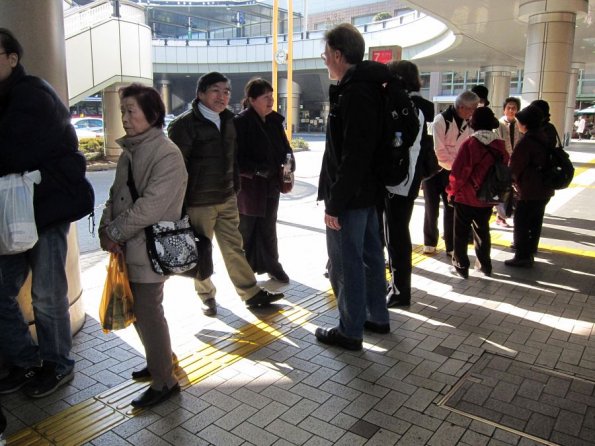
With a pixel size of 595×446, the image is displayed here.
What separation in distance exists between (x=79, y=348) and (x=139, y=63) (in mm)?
15874

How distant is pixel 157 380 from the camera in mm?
2936

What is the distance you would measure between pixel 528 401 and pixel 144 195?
2.42 meters

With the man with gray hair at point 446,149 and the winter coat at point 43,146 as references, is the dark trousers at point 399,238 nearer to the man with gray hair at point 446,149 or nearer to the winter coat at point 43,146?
the man with gray hair at point 446,149

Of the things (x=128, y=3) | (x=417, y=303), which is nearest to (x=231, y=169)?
(x=417, y=303)

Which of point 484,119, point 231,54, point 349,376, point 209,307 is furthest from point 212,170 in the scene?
point 231,54

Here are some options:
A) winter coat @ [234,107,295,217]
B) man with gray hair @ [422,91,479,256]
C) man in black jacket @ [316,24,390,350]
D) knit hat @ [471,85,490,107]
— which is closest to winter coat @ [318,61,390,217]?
man in black jacket @ [316,24,390,350]

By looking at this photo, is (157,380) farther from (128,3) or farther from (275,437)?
(128,3)

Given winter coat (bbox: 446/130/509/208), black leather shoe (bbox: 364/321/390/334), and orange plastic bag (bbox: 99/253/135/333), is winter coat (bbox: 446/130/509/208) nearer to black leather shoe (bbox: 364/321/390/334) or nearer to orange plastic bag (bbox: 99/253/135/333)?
black leather shoe (bbox: 364/321/390/334)

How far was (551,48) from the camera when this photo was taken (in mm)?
10242

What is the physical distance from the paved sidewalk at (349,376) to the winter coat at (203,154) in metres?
1.01

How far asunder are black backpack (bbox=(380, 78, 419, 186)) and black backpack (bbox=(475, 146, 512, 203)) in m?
1.73

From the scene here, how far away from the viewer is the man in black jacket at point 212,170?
3.91 meters

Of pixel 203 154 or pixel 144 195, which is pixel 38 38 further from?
pixel 144 195

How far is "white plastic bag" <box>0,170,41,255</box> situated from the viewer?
8.95ft
